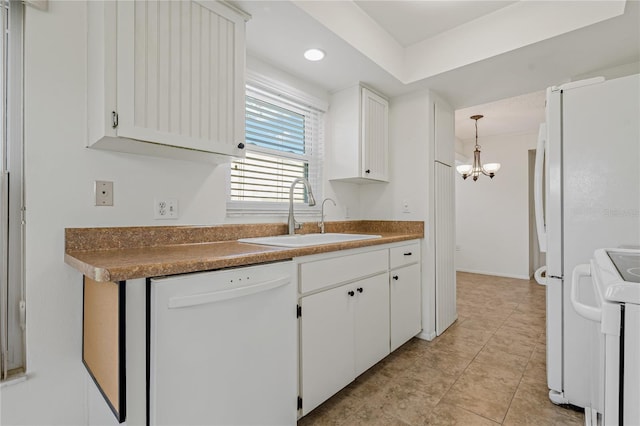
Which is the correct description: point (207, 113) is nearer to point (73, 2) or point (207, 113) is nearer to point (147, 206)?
point (147, 206)

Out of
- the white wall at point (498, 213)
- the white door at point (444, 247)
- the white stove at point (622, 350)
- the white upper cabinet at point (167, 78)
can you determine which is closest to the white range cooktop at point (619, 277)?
the white stove at point (622, 350)

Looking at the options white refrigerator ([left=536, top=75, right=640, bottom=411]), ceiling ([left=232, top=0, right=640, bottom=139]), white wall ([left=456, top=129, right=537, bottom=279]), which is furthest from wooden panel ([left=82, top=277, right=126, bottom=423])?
white wall ([left=456, top=129, right=537, bottom=279])

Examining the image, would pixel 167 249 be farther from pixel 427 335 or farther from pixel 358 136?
pixel 427 335

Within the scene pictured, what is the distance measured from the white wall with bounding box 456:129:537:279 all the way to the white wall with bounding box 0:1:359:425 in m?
5.44

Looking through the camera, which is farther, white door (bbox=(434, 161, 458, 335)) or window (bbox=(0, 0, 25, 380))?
white door (bbox=(434, 161, 458, 335))

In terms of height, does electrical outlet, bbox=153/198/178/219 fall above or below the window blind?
below

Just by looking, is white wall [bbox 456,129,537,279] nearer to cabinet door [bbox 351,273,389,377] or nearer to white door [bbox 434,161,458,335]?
white door [bbox 434,161,458,335]

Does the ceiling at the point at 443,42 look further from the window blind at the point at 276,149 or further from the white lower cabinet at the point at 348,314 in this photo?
the white lower cabinet at the point at 348,314

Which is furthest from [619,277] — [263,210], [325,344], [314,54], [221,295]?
[314,54]

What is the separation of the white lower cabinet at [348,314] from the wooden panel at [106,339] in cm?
76

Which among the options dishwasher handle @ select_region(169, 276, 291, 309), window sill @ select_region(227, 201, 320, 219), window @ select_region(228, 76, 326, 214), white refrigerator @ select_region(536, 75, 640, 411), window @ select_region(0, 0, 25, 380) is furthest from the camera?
window @ select_region(228, 76, 326, 214)

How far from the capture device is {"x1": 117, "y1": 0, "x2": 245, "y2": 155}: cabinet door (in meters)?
1.23

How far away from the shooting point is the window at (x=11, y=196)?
117cm

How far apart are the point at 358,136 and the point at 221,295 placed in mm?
1781
